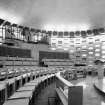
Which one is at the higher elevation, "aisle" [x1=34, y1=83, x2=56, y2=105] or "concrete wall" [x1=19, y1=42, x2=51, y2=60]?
"concrete wall" [x1=19, y1=42, x2=51, y2=60]

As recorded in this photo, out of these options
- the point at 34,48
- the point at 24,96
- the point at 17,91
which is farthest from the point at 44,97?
the point at 34,48

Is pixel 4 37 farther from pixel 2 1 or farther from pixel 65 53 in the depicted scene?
pixel 65 53

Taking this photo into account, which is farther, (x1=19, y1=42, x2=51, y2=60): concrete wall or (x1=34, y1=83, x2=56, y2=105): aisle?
(x1=19, y1=42, x2=51, y2=60): concrete wall

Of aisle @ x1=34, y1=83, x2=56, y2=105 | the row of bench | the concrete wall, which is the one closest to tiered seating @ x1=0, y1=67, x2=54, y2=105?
the row of bench

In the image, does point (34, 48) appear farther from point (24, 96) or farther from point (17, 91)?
point (24, 96)

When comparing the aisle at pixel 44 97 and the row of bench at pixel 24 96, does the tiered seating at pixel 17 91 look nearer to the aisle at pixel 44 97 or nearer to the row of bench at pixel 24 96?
the row of bench at pixel 24 96

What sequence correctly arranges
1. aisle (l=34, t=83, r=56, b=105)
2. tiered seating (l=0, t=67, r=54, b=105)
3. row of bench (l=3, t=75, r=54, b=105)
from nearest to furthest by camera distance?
row of bench (l=3, t=75, r=54, b=105) → tiered seating (l=0, t=67, r=54, b=105) → aisle (l=34, t=83, r=56, b=105)

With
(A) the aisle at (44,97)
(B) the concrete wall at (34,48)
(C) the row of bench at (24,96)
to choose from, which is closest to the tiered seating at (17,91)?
(C) the row of bench at (24,96)

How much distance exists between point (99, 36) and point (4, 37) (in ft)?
70.5

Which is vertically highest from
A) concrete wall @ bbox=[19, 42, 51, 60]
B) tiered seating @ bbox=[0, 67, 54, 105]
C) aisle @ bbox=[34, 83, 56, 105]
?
concrete wall @ bbox=[19, 42, 51, 60]

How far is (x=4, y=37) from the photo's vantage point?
1722cm

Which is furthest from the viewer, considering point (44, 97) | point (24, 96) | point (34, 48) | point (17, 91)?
point (34, 48)

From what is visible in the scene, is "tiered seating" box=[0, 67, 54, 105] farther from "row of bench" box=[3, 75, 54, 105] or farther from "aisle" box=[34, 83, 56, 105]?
"aisle" box=[34, 83, 56, 105]

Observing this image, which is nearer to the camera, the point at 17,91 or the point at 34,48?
the point at 17,91
